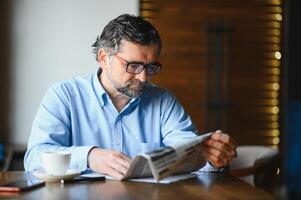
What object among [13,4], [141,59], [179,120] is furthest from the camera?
[13,4]

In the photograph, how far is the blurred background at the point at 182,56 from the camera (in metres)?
3.48

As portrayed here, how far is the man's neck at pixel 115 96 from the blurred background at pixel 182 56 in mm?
1457

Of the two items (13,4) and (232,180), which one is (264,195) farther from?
(13,4)

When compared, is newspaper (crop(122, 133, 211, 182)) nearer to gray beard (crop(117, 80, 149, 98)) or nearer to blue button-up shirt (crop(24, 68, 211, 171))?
blue button-up shirt (crop(24, 68, 211, 171))

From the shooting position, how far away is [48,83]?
3514 mm

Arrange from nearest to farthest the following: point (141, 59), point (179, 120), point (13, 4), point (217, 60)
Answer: point (141, 59) → point (179, 120) → point (13, 4) → point (217, 60)

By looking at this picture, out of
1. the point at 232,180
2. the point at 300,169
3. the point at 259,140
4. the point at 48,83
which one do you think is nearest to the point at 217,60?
the point at 259,140

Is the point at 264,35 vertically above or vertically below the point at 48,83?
above

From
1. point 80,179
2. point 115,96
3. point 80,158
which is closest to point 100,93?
point 115,96

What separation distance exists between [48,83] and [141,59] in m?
1.84

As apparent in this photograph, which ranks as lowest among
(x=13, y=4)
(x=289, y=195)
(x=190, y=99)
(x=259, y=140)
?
(x=259, y=140)

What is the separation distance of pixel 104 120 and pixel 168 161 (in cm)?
56

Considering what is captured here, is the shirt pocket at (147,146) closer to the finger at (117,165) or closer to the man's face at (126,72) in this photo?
the man's face at (126,72)

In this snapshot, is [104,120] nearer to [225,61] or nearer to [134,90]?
[134,90]
